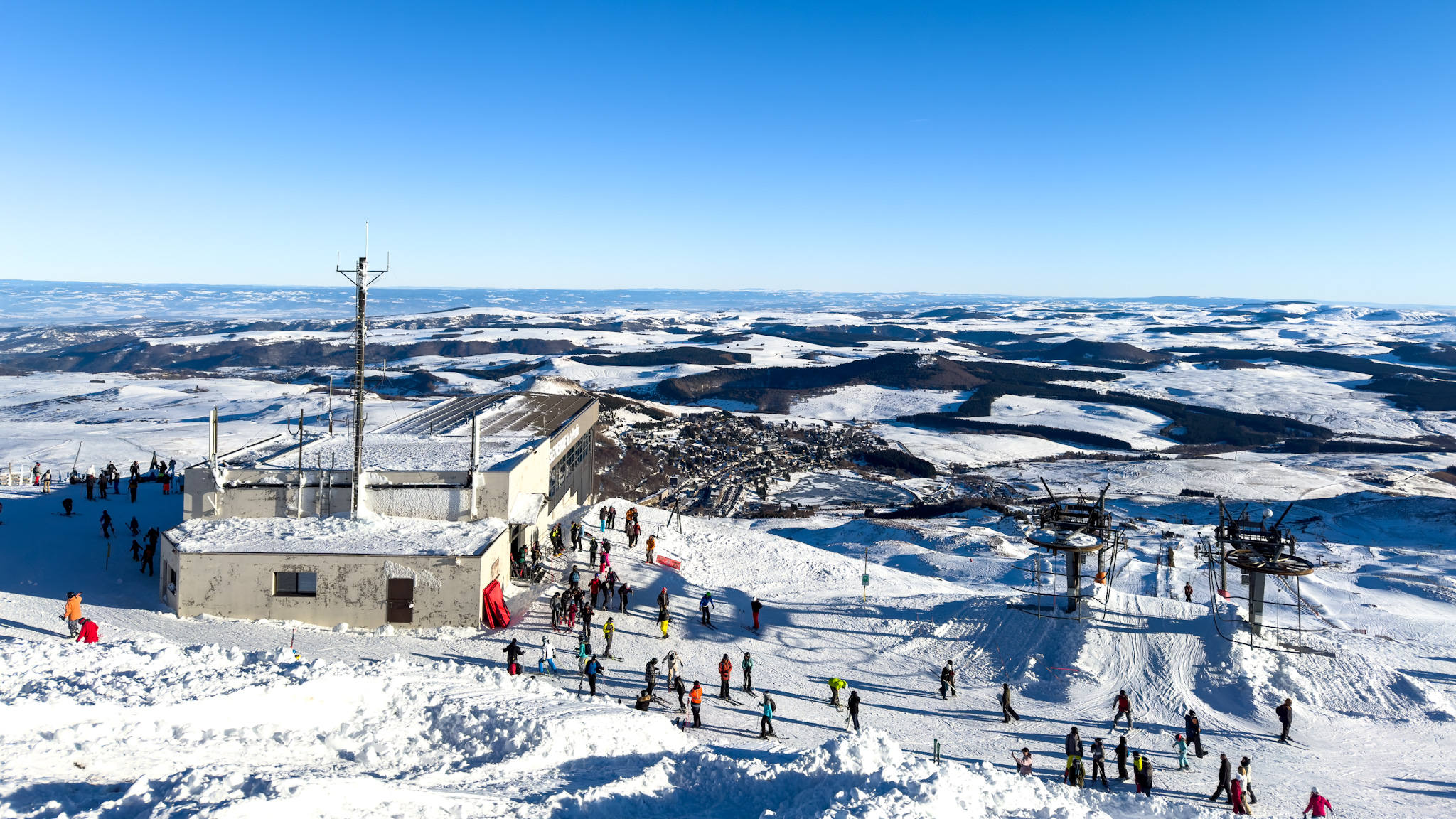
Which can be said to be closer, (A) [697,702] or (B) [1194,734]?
(A) [697,702]

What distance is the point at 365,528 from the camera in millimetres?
24578

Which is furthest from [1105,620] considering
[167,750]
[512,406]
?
[512,406]

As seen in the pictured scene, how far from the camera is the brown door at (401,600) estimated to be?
879 inches

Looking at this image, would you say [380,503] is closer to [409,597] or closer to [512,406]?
[409,597]

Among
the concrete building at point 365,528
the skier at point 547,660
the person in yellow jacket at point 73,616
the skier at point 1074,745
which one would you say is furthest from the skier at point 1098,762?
the person in yellow jacket at point 73,616

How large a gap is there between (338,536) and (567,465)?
13.0 metres

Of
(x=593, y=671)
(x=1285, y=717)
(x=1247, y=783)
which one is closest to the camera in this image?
(x=1247, y=783)

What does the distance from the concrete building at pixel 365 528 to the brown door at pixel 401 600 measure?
0.11 feet

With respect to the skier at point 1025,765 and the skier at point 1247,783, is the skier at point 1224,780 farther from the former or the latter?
the skier at point 1025,765

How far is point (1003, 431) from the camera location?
8456cm

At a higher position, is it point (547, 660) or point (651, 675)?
point (651, 675)

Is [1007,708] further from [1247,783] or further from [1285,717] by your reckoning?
[1285,717]

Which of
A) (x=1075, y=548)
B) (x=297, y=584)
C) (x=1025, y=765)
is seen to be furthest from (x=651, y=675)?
(x=1075, y=548)

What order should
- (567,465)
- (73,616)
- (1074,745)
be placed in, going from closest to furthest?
(1074,745) < (73,616) < (567,465)
